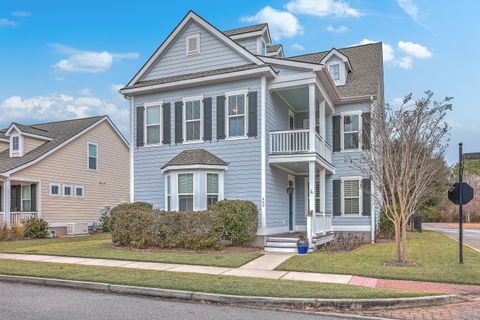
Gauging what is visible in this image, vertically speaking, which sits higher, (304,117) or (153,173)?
(304,117)

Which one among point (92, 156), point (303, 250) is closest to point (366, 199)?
point (303, 250)

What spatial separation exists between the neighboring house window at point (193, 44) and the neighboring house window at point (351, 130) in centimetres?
738

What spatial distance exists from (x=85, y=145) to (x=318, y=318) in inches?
905

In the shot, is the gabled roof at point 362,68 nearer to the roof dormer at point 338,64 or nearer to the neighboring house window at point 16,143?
the roof dormer at point 338,64

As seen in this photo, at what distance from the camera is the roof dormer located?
66.4 feet

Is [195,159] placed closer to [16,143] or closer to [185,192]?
[185,192]

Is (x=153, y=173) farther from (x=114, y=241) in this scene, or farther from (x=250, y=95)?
(x=250, y=95)

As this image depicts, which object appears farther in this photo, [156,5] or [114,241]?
[156,5]

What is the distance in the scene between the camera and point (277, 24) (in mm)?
20312

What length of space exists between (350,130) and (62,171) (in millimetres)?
16657

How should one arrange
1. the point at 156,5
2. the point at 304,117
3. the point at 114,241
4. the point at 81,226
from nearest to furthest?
the point at 114,241, the point at 156,5, the point at 304,117, the point at 81,226

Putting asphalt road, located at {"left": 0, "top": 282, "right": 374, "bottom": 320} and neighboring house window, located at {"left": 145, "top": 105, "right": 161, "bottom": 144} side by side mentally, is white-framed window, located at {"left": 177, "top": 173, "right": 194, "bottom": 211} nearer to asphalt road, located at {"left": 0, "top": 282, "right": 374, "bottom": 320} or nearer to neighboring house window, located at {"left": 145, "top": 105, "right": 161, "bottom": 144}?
neighboring house window, located at {"left": 145, "top": 105, "right": 161, "bottom": 144}

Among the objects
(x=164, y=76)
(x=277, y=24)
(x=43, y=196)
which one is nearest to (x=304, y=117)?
(x=277, y=24)

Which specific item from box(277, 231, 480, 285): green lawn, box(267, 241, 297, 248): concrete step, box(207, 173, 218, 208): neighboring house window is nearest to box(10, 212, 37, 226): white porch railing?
box(207, 173, 218, 208): neighboring house window
